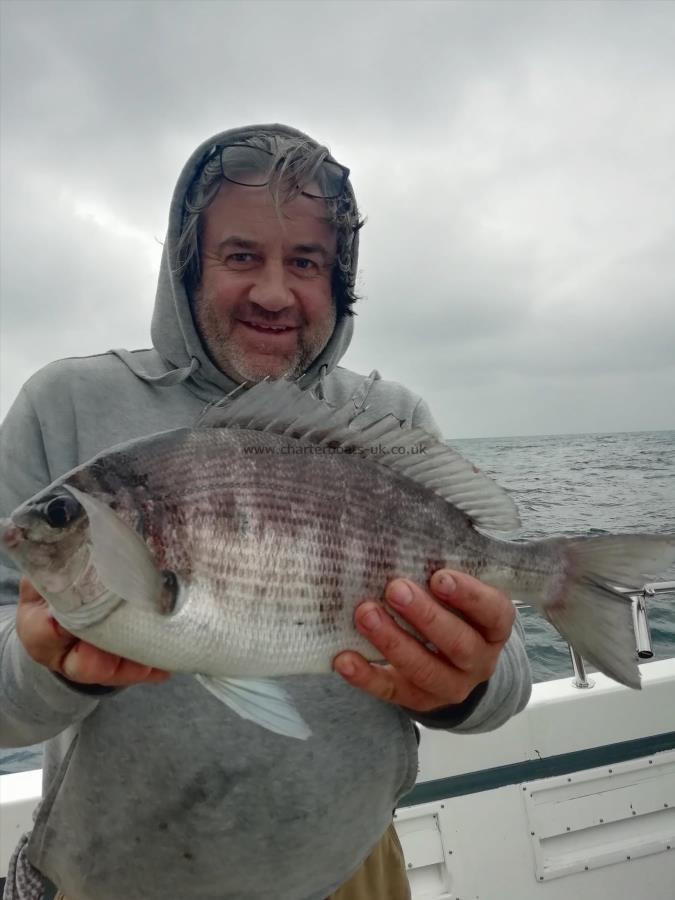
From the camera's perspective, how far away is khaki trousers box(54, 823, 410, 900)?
2.06 metres

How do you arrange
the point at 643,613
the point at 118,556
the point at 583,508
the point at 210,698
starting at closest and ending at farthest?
the point at 118,556
the point at 210,698
the point at 643,613
the point at 583,508

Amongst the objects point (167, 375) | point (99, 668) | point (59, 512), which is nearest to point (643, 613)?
point (167, 375)

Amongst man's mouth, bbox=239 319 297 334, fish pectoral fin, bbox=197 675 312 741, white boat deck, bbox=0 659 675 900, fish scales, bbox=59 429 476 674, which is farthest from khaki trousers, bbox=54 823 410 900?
man's mouth, bbox=239 319 297 334

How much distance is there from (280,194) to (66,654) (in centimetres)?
170

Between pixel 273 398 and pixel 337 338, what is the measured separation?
971mm

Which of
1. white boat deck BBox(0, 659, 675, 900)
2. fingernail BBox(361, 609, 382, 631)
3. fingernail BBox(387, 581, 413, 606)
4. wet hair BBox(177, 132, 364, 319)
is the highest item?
wet hair BBox(177, 132, 364, 319)

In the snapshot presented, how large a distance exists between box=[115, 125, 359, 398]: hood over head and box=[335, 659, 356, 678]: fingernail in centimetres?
114

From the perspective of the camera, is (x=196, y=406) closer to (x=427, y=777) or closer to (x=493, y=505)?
(x=493, y=505)

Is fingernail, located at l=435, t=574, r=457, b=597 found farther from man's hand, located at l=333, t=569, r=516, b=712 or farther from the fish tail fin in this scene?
the fish tail fin

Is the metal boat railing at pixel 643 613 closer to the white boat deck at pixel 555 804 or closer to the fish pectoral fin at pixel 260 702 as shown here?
the white boat deck at pixel 555 804

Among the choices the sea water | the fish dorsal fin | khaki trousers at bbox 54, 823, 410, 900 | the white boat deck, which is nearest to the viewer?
the fish dorsal fin

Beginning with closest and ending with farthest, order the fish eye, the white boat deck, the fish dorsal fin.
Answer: the fish eye < the fish dorsal fin < the white boat deck

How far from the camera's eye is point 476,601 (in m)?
1.50

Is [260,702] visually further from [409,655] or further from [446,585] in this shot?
[446,585]
